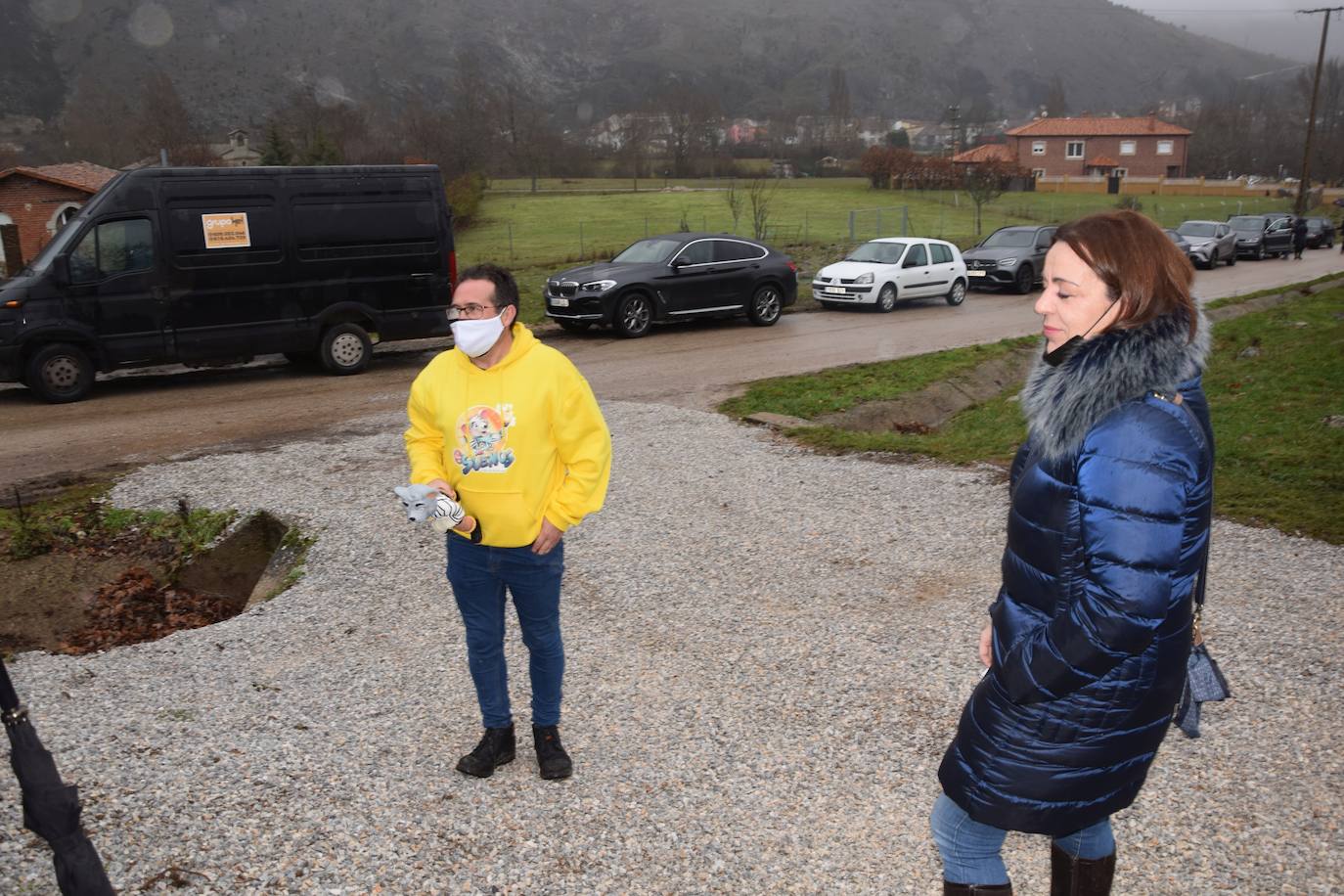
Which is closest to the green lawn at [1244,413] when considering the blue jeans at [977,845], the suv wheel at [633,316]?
the suv wheel at [633,316]

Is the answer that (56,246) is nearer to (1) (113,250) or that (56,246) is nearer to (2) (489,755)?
(1) (113,250)

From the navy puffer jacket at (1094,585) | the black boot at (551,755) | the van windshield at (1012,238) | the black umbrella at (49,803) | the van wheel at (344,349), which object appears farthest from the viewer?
the van windshield at (1012,238)

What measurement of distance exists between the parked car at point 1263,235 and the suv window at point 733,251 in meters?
23.3

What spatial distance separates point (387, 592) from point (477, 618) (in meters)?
2.61

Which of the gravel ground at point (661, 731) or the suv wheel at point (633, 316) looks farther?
the suv wheel at point (633, 316)

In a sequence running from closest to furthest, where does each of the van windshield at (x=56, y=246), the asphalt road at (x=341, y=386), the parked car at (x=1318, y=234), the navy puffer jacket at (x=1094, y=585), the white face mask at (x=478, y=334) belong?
the navy puffer jacket at (x=1094, y=585) → the white face mask at (x=478, y=334) → the asphalt road at (x=341, y=386) → the van windshield at (x=56, y=246) → the parked car at (x=1318, y=234)

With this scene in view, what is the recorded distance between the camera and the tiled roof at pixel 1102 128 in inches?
4104

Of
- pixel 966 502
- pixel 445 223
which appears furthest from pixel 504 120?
pixel 966 502

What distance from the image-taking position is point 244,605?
278 inches

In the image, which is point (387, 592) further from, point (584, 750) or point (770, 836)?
point (770, 836)

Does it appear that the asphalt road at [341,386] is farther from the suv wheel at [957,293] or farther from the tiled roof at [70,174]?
the tiled roof at [70,174]

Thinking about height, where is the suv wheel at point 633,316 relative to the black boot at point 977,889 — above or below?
below

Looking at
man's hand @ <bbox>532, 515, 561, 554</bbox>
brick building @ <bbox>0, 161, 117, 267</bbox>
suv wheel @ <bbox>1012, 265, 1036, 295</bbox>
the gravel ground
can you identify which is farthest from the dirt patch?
brick building @ <bbox>0, 161, 117, 267</bbox>

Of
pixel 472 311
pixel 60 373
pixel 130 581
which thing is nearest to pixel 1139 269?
pixel 472 311
